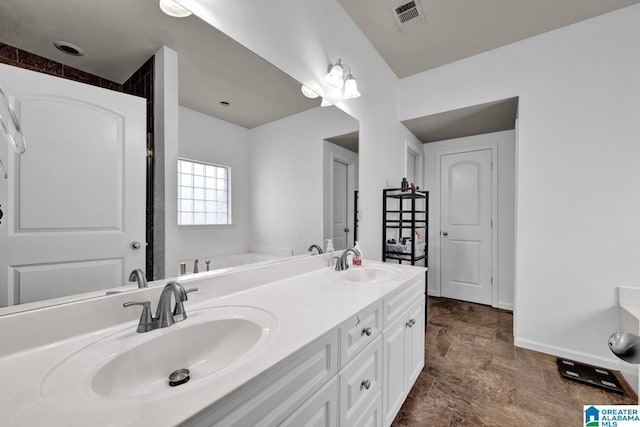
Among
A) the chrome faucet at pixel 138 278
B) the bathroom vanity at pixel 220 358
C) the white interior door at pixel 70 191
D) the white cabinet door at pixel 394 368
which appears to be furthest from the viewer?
the white cabinet door at pixel 394 368

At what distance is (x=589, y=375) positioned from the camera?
5.86 ft

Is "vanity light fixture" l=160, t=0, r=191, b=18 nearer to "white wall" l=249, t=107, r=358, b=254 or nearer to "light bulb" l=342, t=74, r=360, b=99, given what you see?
"white wall" l=249, t=107, r=358, b=254

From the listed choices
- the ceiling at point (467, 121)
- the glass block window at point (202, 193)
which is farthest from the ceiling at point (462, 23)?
the glass block window at point (202, 193)

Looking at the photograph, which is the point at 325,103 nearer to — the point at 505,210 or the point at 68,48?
the point at 68,48

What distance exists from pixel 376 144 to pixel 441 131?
1.27 metres

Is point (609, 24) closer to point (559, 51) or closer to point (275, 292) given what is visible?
point (559, 51)

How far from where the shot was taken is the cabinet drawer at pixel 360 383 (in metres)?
0.92

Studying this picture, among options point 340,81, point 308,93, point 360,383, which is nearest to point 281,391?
point 360,383

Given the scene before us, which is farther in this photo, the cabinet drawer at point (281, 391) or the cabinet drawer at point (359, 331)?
the cabinet drawer at point (359, 331)

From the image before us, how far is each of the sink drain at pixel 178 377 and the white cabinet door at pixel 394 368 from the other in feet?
2.72

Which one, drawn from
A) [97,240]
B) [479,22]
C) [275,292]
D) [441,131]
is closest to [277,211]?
[275,292]

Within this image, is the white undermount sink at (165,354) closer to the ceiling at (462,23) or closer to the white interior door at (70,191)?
the white interior door at (70,191)

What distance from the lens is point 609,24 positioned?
1.90m
